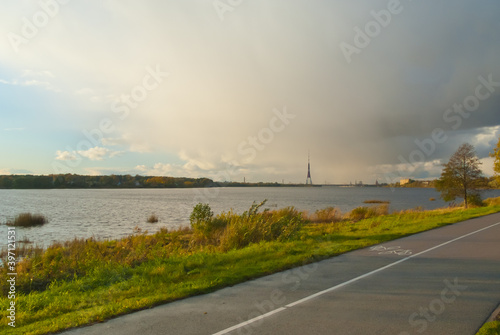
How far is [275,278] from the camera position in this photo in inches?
345

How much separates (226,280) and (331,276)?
2666 mm

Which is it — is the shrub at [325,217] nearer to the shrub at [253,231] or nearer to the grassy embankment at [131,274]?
the shrub at [253,231]

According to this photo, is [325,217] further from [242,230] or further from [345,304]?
[345,304]

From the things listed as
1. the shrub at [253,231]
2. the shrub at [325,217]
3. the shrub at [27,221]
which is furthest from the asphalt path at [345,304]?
the shrub at [27,221]

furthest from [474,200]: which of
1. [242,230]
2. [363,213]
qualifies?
[242,230]

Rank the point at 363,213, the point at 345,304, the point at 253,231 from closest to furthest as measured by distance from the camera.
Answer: the point at 345,304, the point at 253,231, the point at 363,213

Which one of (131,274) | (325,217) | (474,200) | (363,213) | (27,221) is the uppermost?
(474,200)

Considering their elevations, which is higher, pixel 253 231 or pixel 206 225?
pixel 253 231

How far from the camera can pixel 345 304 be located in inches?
261

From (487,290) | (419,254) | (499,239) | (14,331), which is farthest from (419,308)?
(499,239)

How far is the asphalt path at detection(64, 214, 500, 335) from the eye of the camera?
218 inches

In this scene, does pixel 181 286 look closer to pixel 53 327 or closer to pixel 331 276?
pixel 53 327

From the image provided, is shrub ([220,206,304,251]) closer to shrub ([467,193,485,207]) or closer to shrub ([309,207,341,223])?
shrub ([309,207,341,223])

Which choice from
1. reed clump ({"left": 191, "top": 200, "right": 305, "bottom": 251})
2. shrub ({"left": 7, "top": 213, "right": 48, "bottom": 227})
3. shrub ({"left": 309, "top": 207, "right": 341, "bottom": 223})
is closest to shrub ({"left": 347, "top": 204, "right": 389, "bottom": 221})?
shrub ({"left": 309, "top": 207, "right": 341, "bottom": 223})
